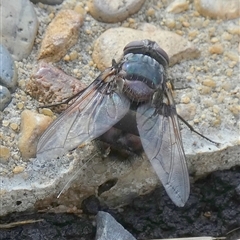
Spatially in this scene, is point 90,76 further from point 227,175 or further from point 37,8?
point 227,175

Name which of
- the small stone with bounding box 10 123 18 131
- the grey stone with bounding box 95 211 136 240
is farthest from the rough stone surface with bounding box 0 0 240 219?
the grey stone with bounding box 95 211 136 240

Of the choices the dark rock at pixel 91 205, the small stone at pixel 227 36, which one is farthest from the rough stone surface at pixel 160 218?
the small stone at pixel 227 36

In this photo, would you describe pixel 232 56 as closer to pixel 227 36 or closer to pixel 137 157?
pixel 227 36

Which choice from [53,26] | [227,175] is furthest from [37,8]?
[227,175]

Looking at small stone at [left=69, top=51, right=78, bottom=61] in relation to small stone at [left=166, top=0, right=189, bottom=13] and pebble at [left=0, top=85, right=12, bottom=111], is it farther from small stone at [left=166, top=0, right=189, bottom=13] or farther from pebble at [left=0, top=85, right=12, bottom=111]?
small stone at [left=166, top=0, right=189, bottom=13]

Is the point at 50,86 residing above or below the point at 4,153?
above

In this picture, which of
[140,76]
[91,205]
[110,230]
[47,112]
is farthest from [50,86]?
[110,230]
